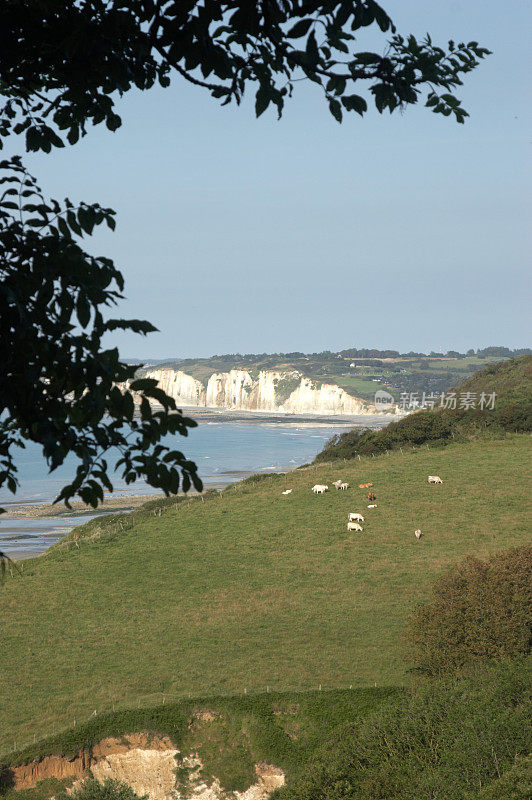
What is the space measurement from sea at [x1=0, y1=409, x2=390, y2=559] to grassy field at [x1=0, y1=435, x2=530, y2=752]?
5.86m

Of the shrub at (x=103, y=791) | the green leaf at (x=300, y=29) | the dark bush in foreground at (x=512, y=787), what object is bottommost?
the shrub at (x=103, y=791)

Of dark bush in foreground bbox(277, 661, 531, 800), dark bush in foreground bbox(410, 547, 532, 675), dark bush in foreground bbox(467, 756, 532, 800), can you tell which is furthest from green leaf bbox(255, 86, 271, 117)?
dark bush in foreground bbox(410, 547, 532, 675)

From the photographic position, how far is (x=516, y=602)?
2347 cm

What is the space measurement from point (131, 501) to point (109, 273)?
77547mm

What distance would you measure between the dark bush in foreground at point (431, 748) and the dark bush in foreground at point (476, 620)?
10.6 ft

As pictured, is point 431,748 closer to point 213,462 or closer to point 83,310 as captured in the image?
point 83,310

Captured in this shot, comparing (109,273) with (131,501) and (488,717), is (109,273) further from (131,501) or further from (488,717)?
(131,501)

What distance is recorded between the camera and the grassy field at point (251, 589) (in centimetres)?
2453

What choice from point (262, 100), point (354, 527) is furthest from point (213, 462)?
point (262, 100)

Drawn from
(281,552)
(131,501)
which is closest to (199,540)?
(281,552)

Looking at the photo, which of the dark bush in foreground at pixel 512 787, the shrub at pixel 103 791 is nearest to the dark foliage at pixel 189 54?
the dark bush in foreground at pixel 512 787

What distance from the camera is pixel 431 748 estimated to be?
1652cm

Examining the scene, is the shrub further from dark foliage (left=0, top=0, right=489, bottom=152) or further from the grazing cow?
the grazing cow

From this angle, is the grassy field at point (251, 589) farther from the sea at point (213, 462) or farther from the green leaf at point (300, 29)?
the green leaf at point (300, 29)
